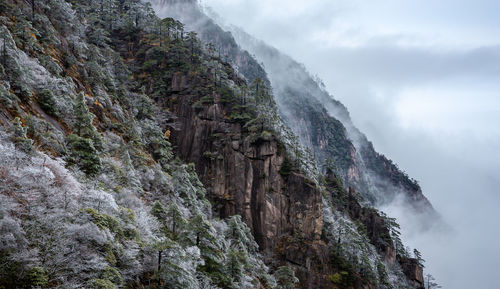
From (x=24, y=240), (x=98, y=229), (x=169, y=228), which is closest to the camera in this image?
(x=24, y=240)

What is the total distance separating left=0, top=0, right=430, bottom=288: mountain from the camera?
13448 millimetres

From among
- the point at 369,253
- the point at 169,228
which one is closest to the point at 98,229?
the point at 169,228

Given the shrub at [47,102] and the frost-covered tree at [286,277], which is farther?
the frost-covered tree at [286,277]

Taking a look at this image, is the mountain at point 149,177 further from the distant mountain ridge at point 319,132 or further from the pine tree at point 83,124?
the distant mountain ridge at point 319,132

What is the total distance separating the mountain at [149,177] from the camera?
1345cm

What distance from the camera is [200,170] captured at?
5725cm

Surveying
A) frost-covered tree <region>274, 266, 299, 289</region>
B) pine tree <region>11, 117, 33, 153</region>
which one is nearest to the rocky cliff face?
frost-covered tree <region>274, 266, 299, 289</region>

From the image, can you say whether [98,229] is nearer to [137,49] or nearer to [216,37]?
[137,49]

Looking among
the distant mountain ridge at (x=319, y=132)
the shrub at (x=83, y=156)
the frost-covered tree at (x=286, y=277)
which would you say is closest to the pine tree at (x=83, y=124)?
the shrub at (x=83, y=156)

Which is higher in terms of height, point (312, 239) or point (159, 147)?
point (159, 147)

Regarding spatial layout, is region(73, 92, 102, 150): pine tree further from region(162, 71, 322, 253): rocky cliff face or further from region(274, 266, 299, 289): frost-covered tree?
region(162, 71, 322, 253): rocky cliff face

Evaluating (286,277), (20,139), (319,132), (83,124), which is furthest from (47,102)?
(319,132)

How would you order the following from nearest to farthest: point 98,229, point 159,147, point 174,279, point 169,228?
1. point 98,229
2. point 174,279
3. point 169,228
4. point 159,147

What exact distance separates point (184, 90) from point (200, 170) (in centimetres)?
1940
